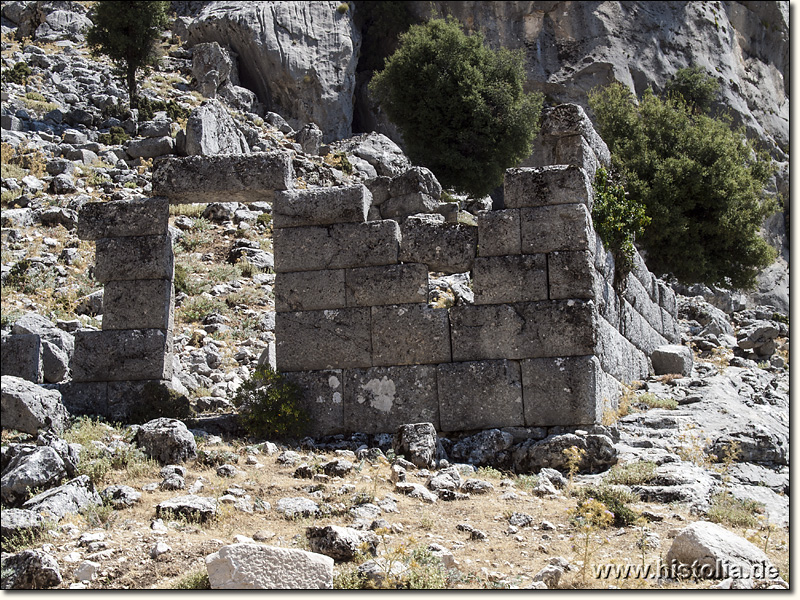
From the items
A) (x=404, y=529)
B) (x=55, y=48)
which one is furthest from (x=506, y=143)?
(x=404, y=529)

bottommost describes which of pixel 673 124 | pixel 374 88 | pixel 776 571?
pixel 776 571

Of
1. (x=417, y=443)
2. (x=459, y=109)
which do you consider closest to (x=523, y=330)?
(x=417, y=443)

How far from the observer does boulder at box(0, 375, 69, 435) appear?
338 inches

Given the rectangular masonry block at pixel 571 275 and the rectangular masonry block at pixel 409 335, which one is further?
the rectangular masonry block at pixel 409 335

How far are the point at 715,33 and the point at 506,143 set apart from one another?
52.3 feet

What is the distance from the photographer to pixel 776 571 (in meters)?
5.29

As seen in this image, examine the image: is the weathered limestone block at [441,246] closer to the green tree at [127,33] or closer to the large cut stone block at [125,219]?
the large cut stone block at [125,219]

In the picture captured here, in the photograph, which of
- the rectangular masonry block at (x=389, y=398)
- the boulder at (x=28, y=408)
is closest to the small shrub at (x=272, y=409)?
the rectangular masonry block at (x=389, y=398)

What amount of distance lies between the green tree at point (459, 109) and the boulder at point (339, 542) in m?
21.0

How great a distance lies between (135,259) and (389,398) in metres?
3.59

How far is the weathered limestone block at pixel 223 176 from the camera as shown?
404 inches

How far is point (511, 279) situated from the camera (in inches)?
375

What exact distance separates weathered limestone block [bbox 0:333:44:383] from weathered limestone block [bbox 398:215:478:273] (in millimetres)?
4856

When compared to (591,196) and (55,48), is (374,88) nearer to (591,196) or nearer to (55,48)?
(55,48)
